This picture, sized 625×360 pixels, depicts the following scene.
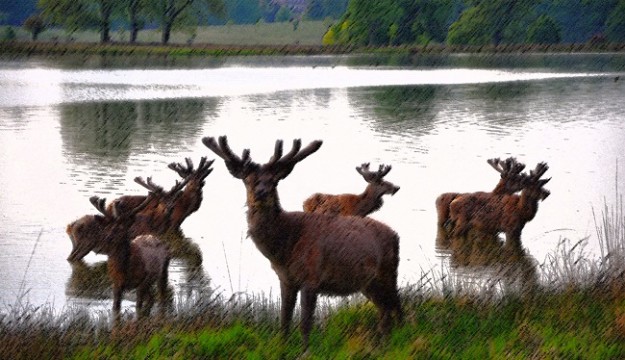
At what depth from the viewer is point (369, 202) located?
14594 millimetres

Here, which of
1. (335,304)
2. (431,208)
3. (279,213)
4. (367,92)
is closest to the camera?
(279,213)

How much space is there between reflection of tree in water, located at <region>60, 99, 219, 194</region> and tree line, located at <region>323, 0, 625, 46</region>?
680cm

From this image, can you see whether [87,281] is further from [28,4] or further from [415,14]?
[415,14]

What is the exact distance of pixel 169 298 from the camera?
1075 cm

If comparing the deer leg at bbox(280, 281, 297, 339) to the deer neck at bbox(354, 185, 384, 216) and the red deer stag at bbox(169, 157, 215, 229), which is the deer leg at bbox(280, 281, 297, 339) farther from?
the red deer stag at bbox(169, 157, 215, 229)

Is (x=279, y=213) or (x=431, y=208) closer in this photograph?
(x=279, y=213)

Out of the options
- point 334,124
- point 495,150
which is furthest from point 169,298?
point 334,124

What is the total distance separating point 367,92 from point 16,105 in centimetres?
2090

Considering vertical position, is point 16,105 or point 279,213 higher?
point 279,213

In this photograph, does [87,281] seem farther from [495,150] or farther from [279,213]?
[495,150]

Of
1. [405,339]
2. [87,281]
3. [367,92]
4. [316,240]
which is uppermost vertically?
[316,240]

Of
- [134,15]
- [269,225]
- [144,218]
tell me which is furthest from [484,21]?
[269,225]

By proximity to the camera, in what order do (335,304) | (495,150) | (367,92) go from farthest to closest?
1. (367,92)
2. (495,150)
3. (335,304)

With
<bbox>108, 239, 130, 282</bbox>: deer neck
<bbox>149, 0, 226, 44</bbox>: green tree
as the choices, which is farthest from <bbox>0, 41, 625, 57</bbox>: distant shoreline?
<bbox>108, 239, 130, 282</bbox>: deer neck
